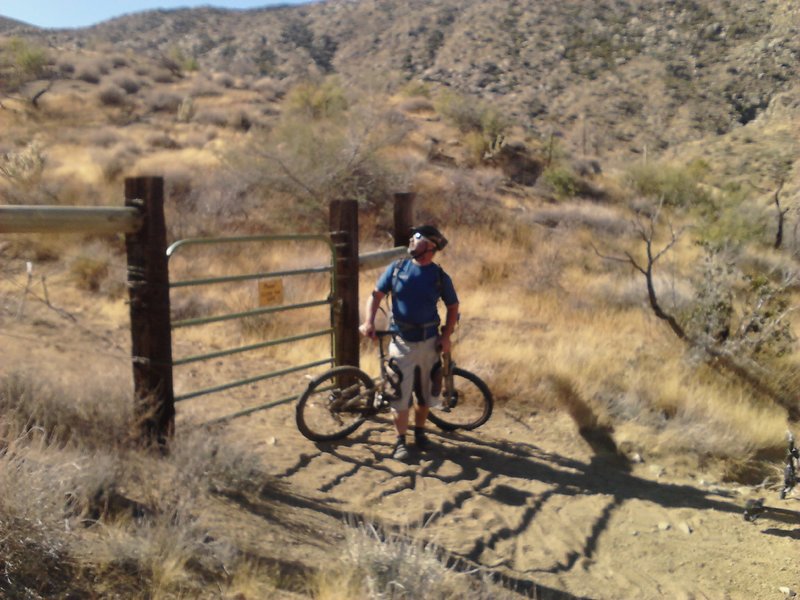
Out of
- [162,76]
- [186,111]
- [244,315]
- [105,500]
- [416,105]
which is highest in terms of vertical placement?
[162,76]

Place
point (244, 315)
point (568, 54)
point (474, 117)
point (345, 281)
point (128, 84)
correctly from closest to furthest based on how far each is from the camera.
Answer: point (244, 315) < point (345, 281) < point (474, 117) < point (128, 84) < point (568, 54)

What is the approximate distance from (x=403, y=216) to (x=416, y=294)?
1.78 metres

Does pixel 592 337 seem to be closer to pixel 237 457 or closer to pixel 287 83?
pixel 237 457

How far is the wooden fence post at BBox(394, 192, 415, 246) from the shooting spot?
6.96 m

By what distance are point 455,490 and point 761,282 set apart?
542cm

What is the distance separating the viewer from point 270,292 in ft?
19.4

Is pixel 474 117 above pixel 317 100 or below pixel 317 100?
below

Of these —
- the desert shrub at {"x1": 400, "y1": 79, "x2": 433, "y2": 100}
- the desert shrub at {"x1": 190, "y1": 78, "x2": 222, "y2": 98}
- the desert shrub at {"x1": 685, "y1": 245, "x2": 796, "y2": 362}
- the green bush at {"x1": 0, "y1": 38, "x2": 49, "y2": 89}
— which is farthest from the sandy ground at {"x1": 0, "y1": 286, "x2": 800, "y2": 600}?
the desert shrub at {"x1": 400, "y1": 79, "x2": 433, "y2": 100}

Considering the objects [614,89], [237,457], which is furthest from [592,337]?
[614,89]

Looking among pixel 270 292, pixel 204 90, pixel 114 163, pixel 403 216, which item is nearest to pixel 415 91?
pixel 204 90

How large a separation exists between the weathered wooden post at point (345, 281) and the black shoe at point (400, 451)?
3.13ft

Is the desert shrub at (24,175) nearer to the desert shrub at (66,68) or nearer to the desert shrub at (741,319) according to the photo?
the desert shrub at (741,319)

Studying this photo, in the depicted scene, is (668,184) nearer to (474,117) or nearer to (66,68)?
(474,117)

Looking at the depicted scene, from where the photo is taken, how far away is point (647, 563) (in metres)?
4.76
